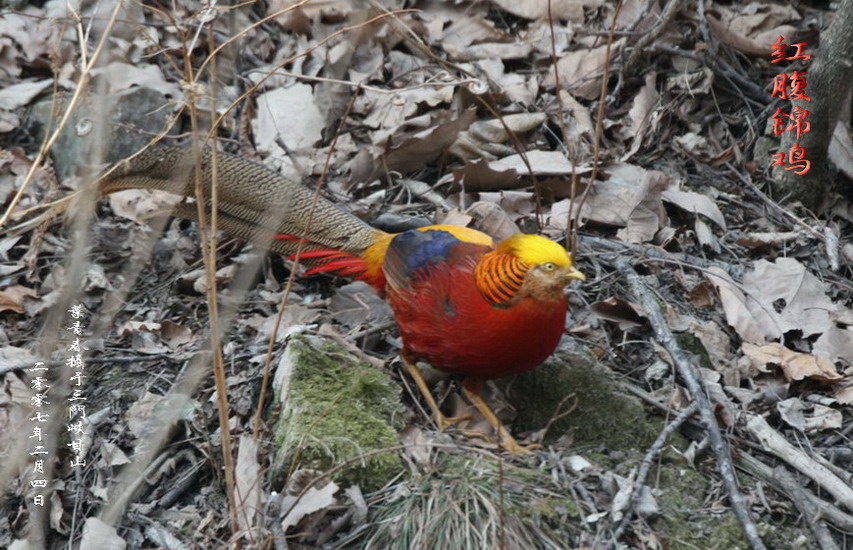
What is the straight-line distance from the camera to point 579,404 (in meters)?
3.57

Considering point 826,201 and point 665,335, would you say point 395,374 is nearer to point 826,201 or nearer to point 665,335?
point 665,335

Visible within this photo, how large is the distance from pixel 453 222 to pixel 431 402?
1.10 meters

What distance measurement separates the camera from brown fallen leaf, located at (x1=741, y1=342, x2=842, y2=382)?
374 cm

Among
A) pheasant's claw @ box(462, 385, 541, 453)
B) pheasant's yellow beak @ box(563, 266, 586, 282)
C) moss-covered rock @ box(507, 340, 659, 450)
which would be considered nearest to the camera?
pheasant's yellow beak @ box(563, 266, 586, 282)

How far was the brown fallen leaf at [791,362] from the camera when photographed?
3.74 meters

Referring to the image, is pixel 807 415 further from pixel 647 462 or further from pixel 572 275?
pixel 572 275

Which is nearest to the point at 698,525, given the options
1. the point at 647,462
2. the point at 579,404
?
the point at 647,462

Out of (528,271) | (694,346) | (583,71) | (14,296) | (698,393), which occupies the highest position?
(528,271)

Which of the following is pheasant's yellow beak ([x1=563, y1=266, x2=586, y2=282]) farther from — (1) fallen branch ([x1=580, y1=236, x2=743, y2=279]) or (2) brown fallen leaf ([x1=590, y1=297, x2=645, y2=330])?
(1) fallen branch ([x1=580, y1=236, x2=743, y2=279])

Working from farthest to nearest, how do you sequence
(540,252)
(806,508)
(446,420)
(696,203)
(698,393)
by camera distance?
(696,203)
(446,420)
(698,393)
(806,508)
(540,252)

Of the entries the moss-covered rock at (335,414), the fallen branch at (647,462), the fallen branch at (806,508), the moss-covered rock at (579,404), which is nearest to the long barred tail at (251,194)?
the moss-covered rock at (335,414)

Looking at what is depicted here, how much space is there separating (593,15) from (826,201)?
1795mm

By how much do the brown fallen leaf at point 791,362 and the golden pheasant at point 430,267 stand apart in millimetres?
1063

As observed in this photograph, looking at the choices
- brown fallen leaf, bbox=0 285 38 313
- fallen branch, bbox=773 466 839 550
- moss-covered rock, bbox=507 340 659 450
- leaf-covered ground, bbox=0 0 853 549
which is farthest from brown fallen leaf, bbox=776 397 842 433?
brown fallen leaf, bbox=0 285 38 313
